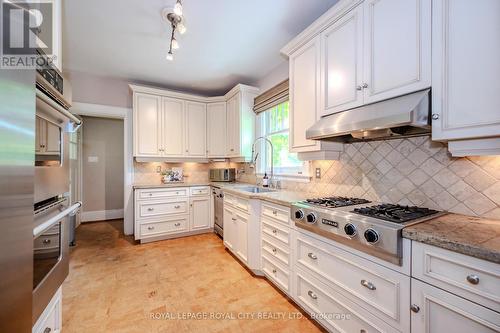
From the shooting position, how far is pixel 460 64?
43.4 inches

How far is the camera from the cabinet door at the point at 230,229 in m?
2.75

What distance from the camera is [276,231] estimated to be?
6.77ft

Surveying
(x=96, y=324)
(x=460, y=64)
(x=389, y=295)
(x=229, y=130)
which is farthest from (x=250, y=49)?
(x=96, y=324)

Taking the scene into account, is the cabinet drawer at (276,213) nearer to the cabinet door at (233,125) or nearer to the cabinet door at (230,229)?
the cabinet door at (230,229)

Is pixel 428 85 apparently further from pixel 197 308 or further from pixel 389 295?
pixel 197 308

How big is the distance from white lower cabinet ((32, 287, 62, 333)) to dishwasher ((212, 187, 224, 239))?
2256 millimetres

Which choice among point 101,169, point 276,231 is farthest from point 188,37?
point 101,169

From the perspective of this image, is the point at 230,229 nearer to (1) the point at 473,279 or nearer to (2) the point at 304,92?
(2) the point at 304,92

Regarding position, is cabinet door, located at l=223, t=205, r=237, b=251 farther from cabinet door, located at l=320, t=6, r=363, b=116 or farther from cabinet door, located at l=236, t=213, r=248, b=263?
cabinet door, located at l=320, t=6, r=363, b=116

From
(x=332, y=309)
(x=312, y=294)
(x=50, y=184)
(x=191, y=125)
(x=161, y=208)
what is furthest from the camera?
(x=191, y=125)

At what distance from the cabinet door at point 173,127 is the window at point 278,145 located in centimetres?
140

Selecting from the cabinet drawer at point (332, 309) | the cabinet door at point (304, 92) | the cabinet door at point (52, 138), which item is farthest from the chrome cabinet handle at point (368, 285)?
the cabinet door at point (52, 138)

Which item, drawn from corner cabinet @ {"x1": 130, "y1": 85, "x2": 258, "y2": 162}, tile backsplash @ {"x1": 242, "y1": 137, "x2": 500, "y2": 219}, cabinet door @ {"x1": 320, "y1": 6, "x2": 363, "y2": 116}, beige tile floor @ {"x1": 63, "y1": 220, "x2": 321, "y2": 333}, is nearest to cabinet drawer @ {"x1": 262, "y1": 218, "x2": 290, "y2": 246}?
beige tile floor @ {"x1": 63, "y1": 220, "x2": 321, "y2": 333}

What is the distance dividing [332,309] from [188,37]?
2.97m
